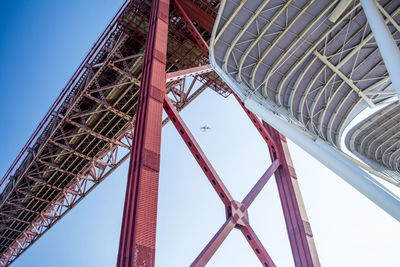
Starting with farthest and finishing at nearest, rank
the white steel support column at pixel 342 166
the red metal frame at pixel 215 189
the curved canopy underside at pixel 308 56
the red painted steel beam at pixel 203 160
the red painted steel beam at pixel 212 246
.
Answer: the curved canopy underside at pixel 308 56
the red painted steel beam at pixel 203 160
the red painted steel beam at pixel 212 246
the red metal frame at pixel 215 189
the white steel support column at pixel 342 166

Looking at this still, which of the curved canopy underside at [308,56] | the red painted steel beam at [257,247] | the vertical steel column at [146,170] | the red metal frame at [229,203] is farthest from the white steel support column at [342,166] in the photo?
the red painted steel beam at [257,247]

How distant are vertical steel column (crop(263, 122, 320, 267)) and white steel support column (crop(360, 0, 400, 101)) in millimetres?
7313

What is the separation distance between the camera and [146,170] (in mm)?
8508

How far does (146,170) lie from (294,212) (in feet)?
22.4

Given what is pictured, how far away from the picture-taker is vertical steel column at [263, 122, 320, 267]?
11438 millimetres

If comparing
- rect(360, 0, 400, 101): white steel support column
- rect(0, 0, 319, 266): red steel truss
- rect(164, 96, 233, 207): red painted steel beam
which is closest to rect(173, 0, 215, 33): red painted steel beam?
rect(0, 0, 319, 266): red steel truss

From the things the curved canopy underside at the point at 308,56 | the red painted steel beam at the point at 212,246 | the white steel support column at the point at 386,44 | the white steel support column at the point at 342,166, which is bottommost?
the red painted steel beam at the point at 212,246

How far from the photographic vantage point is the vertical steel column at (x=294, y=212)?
37.5ft

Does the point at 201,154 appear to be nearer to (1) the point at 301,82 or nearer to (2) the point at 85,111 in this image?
(1) the point at 301,82

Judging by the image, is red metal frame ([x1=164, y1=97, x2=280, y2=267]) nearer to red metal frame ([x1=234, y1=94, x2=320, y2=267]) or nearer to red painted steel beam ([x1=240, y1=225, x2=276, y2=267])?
red painted steel beam ([x1=240, y1=225, x2=276, y2=267])

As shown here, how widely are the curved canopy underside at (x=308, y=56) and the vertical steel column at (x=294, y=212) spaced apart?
5.61 feet

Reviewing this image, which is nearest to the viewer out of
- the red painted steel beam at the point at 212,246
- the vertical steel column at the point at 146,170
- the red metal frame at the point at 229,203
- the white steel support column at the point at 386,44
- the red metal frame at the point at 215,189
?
the white steel support column at the point at 386,44

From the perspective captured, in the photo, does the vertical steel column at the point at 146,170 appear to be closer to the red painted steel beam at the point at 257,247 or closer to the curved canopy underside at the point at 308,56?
the curved canopy underside at the point at 308,56

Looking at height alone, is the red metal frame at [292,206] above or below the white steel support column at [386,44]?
below
